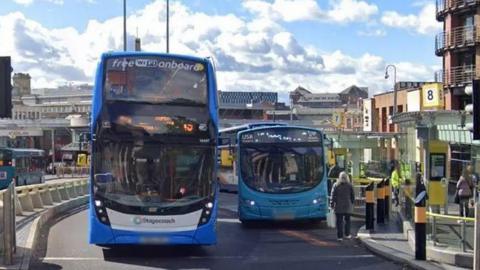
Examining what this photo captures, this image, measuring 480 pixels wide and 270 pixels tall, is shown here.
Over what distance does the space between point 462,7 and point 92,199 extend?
164ft

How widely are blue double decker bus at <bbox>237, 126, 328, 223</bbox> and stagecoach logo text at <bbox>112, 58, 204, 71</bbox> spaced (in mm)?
6794

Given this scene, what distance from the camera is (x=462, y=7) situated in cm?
5784

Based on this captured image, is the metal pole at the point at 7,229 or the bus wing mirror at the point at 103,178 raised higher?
the bus wing mirror at the point at 103,178

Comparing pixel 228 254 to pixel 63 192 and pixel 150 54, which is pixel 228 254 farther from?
pixel 63 192

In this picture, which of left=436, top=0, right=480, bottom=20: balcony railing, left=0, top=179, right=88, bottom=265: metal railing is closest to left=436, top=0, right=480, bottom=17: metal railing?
left=436, top=0, right=480, bottom=20: balcony railing

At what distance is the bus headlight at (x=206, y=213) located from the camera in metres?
14.0

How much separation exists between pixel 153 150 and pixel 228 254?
2.65 metres

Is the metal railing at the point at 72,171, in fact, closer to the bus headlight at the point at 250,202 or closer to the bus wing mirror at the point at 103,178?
the bus headlight at the point at 250,202

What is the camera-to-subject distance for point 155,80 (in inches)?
557

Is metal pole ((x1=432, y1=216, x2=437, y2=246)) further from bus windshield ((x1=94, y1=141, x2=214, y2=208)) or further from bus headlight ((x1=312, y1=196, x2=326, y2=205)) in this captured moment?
bus headlight ((x1=312, y1=196, x2=326, y2=205))

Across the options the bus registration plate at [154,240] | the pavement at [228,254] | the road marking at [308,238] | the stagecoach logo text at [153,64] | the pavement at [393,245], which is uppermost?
the stagecoach logo text at [153,64]

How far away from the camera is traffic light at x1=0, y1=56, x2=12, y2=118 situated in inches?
461

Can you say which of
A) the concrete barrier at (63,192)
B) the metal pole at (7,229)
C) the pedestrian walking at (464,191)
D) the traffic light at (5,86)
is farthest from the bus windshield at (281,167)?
the concrete barrier at (63,192)

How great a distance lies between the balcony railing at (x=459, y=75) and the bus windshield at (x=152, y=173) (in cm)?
4682
